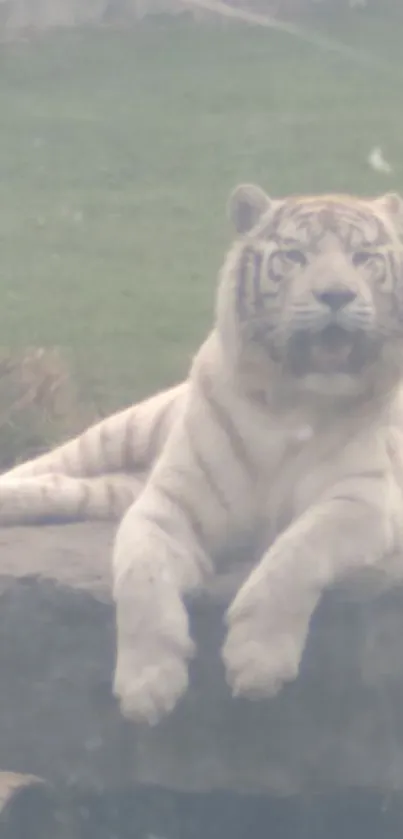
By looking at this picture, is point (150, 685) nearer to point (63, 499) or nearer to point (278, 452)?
point (278, 452)

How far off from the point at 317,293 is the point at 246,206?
1.35 feet

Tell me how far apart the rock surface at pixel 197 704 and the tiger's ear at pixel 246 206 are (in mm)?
817

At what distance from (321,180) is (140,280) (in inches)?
87.7

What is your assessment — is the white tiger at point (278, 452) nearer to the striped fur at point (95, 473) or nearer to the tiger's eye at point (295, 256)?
the tiger's eye at point (295, 256)

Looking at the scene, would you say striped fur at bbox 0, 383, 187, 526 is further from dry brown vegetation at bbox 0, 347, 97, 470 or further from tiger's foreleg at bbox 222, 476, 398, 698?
dry brown vegetation at bbox 0, 347, 97, 470

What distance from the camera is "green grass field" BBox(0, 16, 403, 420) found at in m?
9.62

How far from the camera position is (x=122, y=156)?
12.9m

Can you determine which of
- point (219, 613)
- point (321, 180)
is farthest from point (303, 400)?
point (321, 180)

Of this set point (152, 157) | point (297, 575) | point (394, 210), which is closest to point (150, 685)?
point (297, 575)

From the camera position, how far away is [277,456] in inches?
161

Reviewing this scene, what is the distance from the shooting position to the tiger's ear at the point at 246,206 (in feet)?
13.5

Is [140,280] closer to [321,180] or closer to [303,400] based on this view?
[321,180]

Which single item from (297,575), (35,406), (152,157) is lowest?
(152,157)

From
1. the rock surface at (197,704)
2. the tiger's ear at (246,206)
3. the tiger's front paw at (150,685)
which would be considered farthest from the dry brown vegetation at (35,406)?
the tiger's front paw at (150,685)
